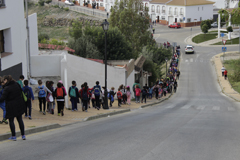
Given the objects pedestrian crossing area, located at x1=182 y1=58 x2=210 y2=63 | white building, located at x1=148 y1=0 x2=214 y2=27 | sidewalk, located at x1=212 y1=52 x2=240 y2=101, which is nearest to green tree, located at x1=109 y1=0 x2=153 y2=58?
pedestrian crossing area, located at x1=182 y1=58 x2=210 y2=63

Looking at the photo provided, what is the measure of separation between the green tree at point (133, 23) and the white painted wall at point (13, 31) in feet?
137

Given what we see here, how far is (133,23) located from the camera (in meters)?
63.0

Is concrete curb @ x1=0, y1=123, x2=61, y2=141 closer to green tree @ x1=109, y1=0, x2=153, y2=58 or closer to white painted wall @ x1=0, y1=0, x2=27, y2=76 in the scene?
white painted wall @ x1=0, y1=0, x2=27, y2=76

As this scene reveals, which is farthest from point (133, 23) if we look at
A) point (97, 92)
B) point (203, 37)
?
point (97, 92)

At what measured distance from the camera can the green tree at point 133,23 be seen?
204 ft

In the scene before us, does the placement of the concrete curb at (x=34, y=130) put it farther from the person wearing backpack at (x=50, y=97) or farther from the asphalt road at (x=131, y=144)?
the person wearing backpack at (x=50, y=97)

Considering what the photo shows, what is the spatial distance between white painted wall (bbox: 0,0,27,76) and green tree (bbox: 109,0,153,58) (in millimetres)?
41809

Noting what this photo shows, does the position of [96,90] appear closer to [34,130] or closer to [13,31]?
[13,31]

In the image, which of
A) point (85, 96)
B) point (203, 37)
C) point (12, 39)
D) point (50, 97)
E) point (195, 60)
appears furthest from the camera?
point (203, 37)

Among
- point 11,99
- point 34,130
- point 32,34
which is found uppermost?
point 32,34

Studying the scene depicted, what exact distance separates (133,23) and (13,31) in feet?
148

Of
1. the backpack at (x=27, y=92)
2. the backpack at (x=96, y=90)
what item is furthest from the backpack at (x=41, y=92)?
the backpack at (x=96, y=90)

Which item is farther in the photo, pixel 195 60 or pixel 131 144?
pixel 195 60

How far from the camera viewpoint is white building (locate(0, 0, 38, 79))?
60.2 feet
